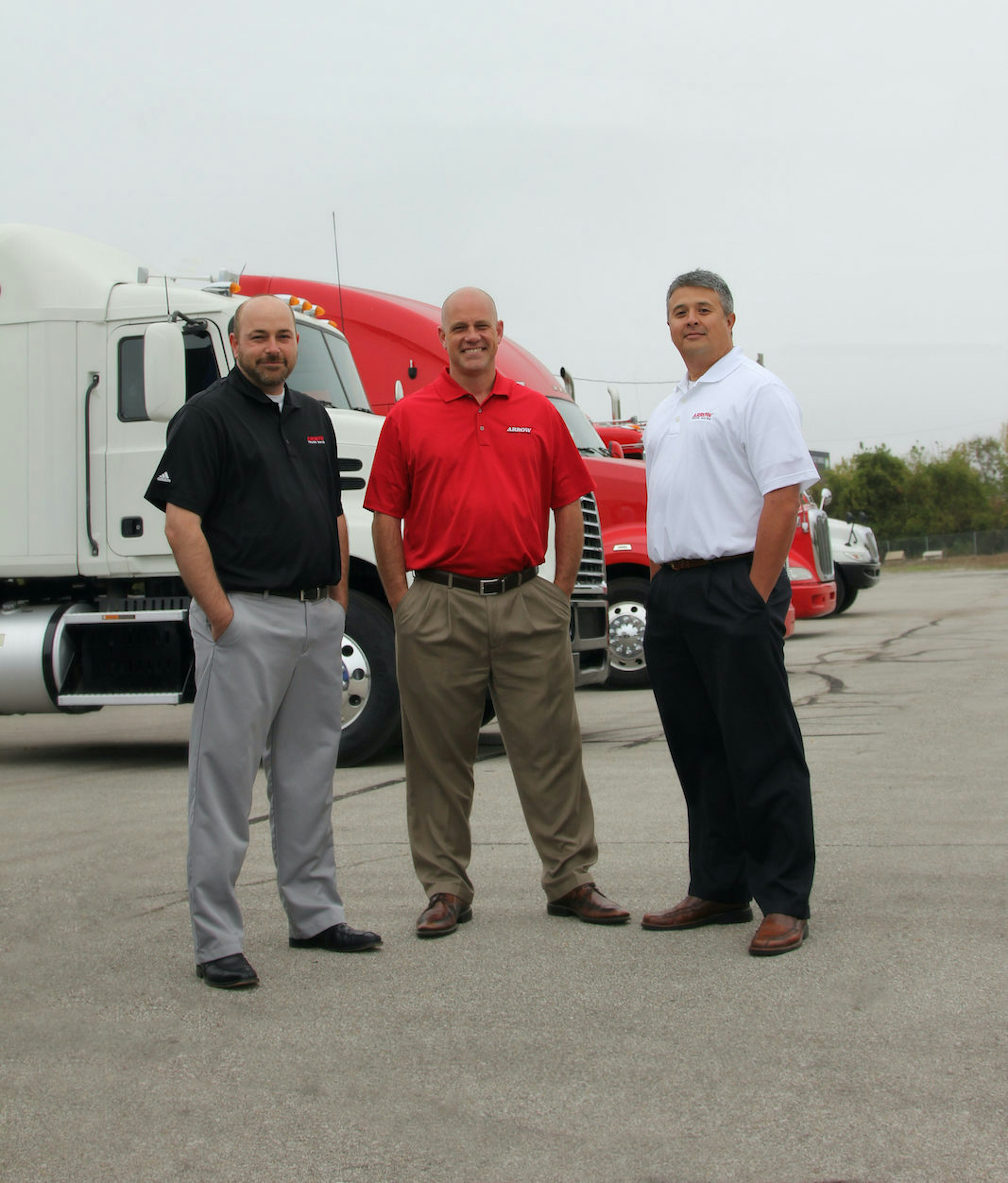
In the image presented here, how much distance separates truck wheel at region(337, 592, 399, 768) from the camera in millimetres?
8242

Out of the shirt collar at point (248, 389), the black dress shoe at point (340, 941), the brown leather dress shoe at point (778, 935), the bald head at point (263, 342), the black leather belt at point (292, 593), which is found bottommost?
the black dress shoe at point (340, 941)

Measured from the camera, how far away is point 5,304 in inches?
341

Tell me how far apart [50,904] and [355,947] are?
1.38 metres

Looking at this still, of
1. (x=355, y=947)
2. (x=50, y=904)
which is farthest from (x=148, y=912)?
(x=355, y=947)

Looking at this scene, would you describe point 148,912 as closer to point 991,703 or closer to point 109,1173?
point 109,1173

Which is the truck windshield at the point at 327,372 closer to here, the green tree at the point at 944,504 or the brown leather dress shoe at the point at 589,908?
the brown leather dress shoe at the point at 589,908

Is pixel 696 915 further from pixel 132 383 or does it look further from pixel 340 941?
pixel 132 383

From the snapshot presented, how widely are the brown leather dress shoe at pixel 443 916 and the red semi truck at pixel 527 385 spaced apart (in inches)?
204

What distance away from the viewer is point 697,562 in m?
4.39

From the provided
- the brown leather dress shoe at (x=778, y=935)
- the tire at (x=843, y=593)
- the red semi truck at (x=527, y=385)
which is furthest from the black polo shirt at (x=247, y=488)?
the tire at (x=843, y=593)

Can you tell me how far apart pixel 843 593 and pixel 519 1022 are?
20146mm

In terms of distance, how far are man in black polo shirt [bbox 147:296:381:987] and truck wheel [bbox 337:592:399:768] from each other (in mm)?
3702

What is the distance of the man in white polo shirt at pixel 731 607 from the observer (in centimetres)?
423

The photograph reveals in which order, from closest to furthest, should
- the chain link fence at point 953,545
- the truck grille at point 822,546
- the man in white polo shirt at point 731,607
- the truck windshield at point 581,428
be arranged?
the man in white polo shirt at point 731,607
the truck windshield at point 581,428
the truck grille at point 822,546
the chain link fence at point 953,545
